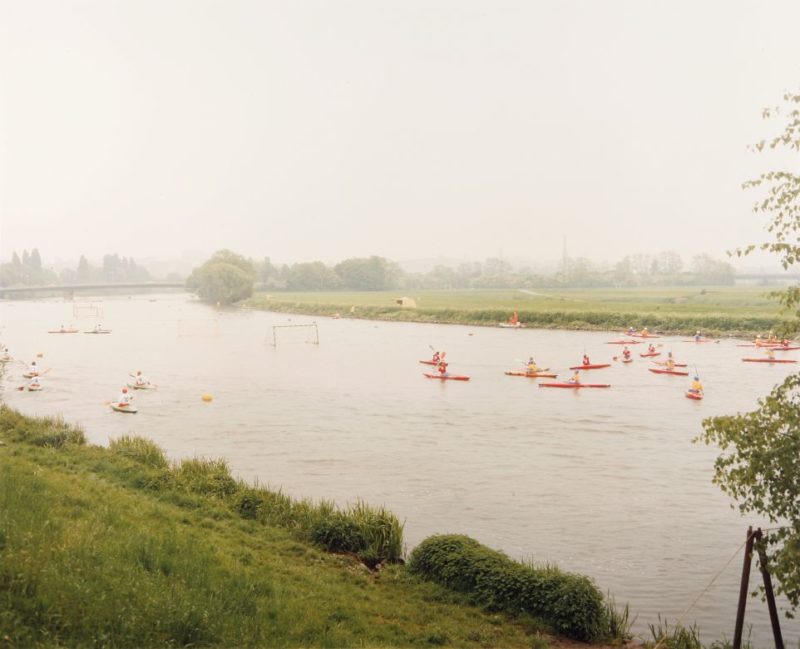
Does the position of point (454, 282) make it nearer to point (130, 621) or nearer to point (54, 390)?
point (54, 390)

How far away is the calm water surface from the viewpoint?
16.8 m

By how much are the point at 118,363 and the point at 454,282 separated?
144 m

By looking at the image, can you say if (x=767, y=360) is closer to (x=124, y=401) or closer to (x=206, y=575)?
(x=124, y=401)

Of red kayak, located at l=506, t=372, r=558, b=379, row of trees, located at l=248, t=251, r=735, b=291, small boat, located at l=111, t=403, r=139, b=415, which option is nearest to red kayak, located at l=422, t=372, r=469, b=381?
red kayak, located at l=506, t=372, r=558, b=379

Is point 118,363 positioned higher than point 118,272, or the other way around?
point 118,272

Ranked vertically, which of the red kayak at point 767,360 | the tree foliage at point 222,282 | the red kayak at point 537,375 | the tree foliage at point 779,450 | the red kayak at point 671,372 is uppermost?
the tree foliage at point 222,282

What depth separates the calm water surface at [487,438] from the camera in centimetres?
1680

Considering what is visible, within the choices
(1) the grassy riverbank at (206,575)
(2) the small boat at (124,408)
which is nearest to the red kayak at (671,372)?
(2) the small boat at (124,408)

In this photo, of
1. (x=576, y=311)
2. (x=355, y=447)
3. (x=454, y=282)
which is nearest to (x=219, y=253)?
(x=454, y=282)

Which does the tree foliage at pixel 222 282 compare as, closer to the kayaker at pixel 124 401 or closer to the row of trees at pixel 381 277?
the row of trees at pixel 381 277

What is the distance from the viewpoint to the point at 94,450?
22.5 meters

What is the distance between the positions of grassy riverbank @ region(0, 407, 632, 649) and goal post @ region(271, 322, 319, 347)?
5195 centimetres

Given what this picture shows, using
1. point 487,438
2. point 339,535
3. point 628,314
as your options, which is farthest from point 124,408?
point 628,314

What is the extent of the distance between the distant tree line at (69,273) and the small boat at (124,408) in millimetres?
77192
